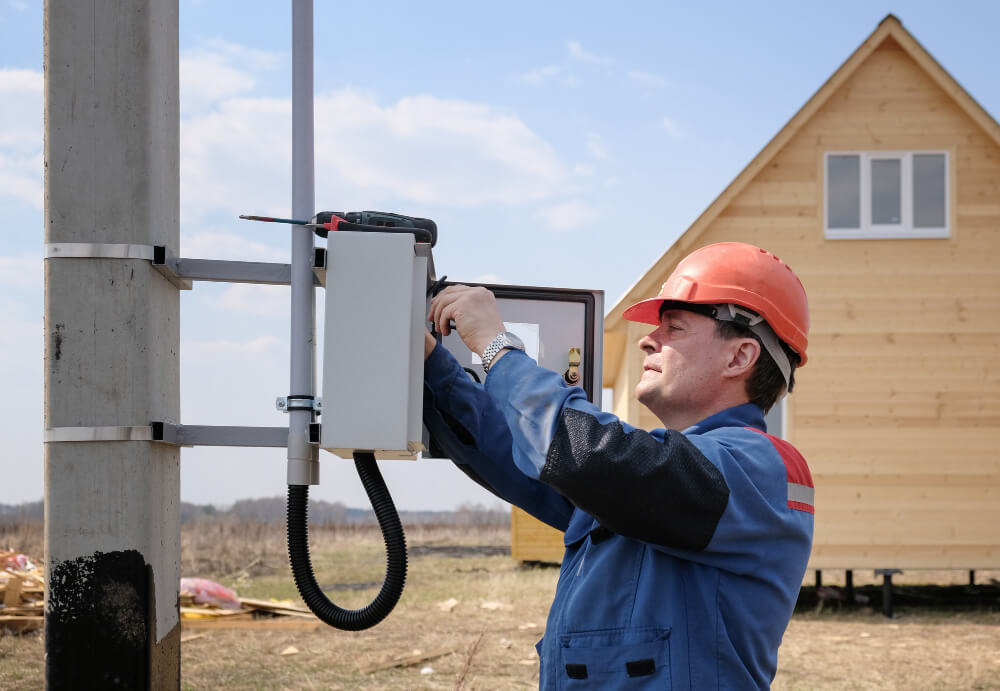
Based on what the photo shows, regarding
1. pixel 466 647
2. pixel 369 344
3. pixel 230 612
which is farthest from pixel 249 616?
pixel 369 344

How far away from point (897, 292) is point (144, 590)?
10559 mm

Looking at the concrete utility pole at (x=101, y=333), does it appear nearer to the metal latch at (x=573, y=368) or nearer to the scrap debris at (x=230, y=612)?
the metal latch at (x=573, y=368)

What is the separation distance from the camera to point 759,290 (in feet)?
7.34

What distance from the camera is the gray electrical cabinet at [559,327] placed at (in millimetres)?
2668

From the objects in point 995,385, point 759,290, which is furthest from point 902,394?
point 759,290

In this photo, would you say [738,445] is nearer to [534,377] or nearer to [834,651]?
[534,377]

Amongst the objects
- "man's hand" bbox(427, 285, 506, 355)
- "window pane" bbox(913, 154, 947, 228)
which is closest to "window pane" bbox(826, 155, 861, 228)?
"window pane" bbox(913, 154, 947, 228)

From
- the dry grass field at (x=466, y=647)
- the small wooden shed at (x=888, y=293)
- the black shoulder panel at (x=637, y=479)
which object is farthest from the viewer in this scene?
the small wooden shed at (x=888, y=293)

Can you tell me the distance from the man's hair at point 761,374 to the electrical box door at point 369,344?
71 cm

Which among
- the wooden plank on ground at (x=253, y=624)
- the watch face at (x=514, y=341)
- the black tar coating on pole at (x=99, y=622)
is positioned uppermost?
the watch face at (x=514, y=341)

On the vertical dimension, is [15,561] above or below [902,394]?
below

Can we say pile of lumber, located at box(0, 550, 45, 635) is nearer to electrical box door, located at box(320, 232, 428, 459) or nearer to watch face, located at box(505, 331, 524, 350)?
electrical box door, located at box(320, 232, 428, 459)

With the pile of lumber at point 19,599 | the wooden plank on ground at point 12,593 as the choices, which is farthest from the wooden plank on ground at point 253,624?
the wooden plank on ground at point 12,593

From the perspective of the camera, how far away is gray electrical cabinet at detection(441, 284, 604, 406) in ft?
8.75
